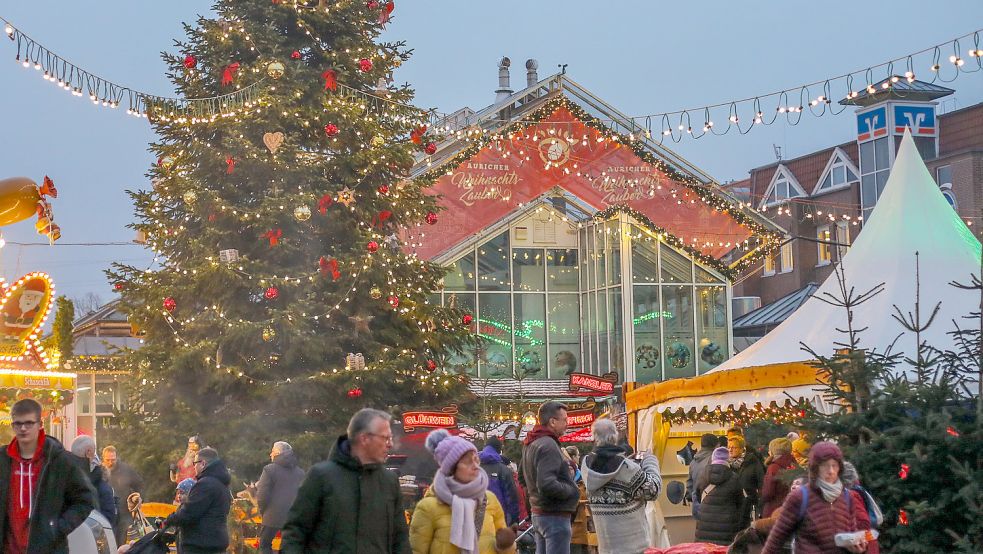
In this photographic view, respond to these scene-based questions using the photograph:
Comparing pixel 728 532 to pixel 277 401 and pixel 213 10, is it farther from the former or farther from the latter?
pixel 213 10

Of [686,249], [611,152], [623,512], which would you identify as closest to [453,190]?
[611,152]

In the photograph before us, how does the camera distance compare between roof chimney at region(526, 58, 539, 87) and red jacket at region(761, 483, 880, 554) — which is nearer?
red jacket at region(761, 483, 880, 554)

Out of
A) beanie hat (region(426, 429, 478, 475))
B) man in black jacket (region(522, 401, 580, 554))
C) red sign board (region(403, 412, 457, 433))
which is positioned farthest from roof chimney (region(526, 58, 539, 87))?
beanie hat (region(426, 429, 478, 475))

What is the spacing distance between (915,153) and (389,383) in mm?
9114

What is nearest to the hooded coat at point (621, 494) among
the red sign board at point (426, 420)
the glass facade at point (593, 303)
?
the red sign board at point (426, 420)

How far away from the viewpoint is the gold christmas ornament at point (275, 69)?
20438 mm

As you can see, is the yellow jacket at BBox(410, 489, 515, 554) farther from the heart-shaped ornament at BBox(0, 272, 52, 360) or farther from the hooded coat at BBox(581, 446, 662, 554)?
the heart-shaped ornament at BBox(0, 272, 52, 360)

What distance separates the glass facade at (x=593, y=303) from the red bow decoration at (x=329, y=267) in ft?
40.0

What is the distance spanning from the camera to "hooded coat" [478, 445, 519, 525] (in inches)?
451

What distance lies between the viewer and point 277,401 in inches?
790

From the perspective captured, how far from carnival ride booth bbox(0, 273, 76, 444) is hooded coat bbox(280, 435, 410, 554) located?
673 inches

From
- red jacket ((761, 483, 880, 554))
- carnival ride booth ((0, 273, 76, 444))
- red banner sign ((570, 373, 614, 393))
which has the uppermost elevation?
carnival ride booth ((0, 273, 76, 444))

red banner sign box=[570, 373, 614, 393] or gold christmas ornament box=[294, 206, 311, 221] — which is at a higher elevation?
gold christmas ornament box=[294, 206, 311, 221]

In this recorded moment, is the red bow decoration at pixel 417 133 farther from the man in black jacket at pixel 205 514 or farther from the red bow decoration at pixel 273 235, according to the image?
the man in black jacket at pixel 205 514
